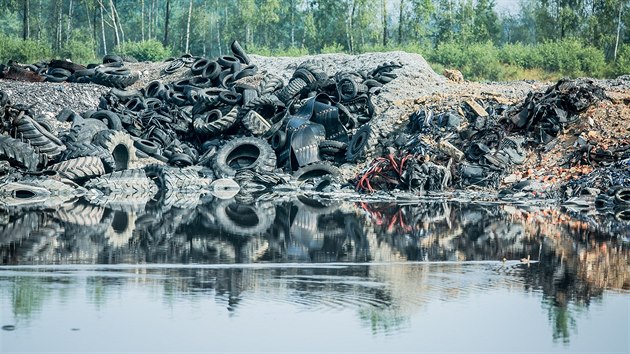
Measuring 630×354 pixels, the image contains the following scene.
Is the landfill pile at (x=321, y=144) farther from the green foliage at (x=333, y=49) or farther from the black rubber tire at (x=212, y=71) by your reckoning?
the green foliage at (x=333, y=49)

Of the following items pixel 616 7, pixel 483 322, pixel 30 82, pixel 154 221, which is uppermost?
pixel 616 7

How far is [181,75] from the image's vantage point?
33.4 m

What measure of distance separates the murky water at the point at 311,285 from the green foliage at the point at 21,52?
141 feet

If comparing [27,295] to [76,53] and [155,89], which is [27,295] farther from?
[76,53]

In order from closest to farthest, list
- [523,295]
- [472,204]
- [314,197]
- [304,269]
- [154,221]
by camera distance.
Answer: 1. [523,295]
2. [304,269]
3. [154,221]
4. [472,204]
5. [314,197]

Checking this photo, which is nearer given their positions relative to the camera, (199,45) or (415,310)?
(415,310)

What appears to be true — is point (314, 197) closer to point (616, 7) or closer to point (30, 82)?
point (30, 82)

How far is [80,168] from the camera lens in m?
21.8

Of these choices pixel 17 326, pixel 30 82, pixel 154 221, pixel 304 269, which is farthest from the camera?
pixel 30 82

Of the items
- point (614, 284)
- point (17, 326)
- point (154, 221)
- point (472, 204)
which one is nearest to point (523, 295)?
point (614, 284)

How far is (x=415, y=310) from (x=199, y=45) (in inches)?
3159

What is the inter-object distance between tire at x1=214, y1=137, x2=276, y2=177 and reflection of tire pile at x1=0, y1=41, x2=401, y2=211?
0.08ft

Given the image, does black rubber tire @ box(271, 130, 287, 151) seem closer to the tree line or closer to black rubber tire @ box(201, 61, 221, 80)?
black rubber tire @ box(201, 61, 221, 80)

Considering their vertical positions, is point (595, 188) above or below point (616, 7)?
below
